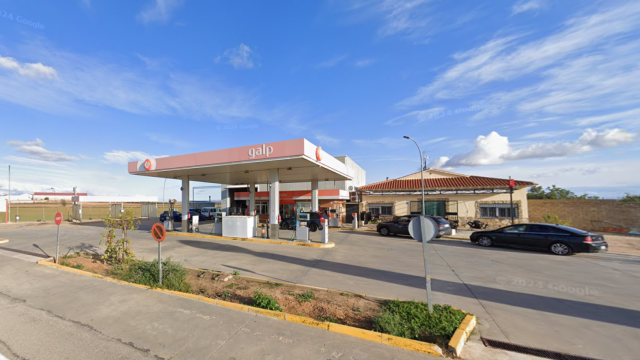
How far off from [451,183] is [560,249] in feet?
43.0

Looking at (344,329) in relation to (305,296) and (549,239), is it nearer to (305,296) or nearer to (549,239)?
(305,296)

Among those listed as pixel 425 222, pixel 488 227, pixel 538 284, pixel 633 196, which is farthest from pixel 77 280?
pixel 633 196

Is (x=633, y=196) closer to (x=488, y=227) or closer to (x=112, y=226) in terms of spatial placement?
(x=488, y=227)

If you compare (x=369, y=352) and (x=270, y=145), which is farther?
(x=270, y=145)

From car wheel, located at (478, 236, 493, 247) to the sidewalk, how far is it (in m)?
12.1

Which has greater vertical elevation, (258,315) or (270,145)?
(270,145)

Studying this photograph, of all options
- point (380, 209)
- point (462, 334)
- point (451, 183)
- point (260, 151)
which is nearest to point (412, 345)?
point (462, 334)

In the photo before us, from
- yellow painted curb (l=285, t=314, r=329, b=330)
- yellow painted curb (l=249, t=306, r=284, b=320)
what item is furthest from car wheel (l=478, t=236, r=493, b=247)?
yellow painted curb (l=249, t=306, r=284, b=320)

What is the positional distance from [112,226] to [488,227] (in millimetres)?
24755

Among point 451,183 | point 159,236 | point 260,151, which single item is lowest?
point 159,236

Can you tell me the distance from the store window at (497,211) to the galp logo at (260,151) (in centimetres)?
1953

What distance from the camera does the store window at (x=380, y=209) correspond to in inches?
986

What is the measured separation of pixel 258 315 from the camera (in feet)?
15.2

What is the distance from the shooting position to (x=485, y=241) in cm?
1317
